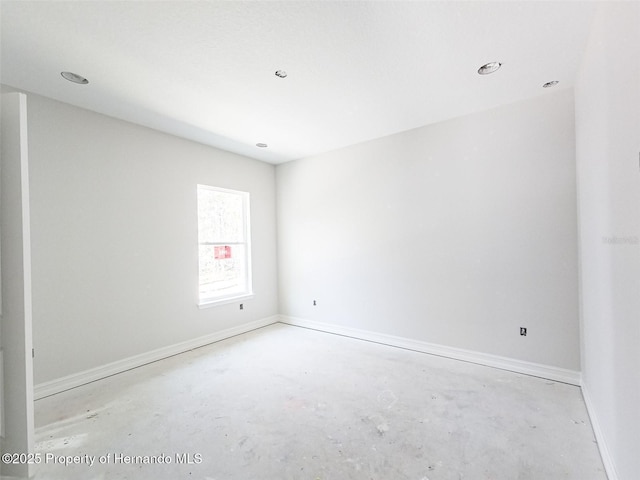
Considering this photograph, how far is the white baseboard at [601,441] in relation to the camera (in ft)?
5.10

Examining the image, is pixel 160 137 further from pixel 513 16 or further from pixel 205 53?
pixel 513 16

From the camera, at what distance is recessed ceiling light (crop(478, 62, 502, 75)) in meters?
2.27

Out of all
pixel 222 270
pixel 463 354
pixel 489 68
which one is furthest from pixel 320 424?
pixel 489 68

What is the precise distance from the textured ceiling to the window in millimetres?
1295

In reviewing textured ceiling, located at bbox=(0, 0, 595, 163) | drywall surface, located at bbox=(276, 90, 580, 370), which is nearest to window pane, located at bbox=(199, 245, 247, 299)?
drywall surface, located at bbox=(276, 90, 580, 370)

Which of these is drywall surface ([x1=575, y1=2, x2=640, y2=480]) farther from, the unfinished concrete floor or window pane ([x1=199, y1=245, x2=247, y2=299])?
window pane ([x1=199, y1=245, x2=247, y2=299])

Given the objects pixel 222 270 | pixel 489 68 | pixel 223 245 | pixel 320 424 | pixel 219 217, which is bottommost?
pixel 320 424

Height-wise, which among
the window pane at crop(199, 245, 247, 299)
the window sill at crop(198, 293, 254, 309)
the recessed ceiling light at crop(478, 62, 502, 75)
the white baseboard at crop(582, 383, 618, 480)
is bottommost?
the white baseboard at crop(582, 383, 618, 480)

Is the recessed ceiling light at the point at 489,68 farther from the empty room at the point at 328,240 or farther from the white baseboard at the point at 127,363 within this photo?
the white baseboard at the point at 127,363

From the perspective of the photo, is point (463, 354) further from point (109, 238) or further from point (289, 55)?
point (109, 238)

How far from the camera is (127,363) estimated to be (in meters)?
3.12

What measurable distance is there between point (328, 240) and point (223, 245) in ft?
5.33

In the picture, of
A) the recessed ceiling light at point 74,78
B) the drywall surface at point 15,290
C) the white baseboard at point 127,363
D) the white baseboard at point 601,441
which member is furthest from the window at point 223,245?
the white baseboard at point 601,441

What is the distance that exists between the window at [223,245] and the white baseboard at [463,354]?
4.59 ft
